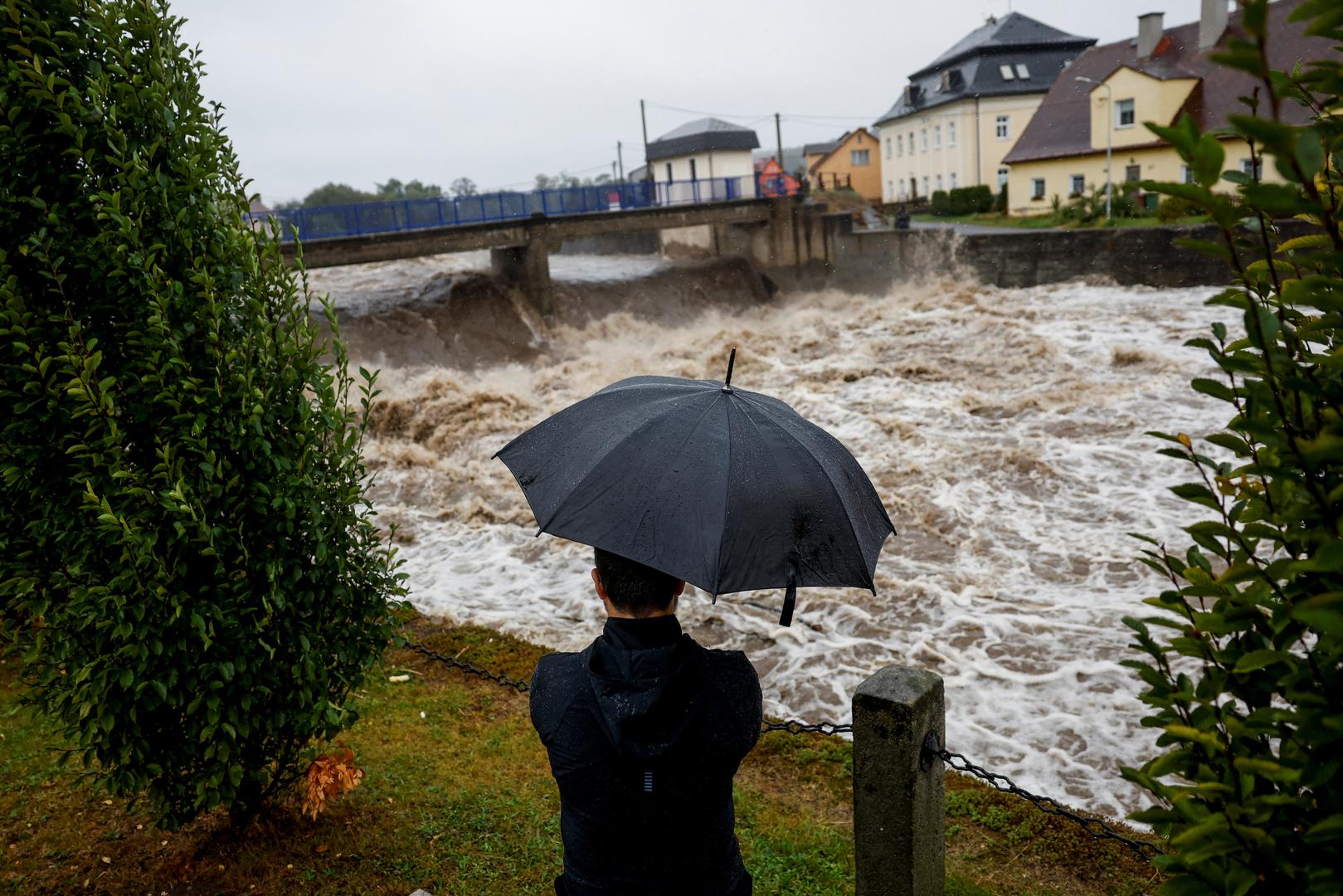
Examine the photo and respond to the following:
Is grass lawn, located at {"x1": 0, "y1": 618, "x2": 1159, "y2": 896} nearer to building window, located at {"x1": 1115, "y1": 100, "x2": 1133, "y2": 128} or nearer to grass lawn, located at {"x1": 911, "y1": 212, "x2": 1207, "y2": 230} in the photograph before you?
grass lawn, located at {"x1": 911, "y1": 212, "x2": 1207, "y2": 230}

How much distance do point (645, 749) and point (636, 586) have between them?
44 cm

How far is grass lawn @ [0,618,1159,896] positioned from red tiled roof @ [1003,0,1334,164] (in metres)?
28.6

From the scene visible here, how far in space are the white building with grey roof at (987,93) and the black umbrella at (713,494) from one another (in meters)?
54.7

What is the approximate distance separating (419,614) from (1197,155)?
10.2 meters

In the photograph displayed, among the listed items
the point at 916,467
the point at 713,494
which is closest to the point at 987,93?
the point at 916,467

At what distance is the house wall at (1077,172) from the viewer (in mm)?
36594

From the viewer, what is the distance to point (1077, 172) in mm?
40312

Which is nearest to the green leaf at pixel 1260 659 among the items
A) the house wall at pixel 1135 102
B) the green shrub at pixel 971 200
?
the house wall at pixel 1135 102

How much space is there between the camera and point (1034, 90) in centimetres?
5281

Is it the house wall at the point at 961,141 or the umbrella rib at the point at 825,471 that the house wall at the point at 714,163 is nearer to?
the house wall at the point at 961,141

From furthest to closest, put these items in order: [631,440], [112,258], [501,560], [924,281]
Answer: [924,281]
[501,560]
[112,258]
[631,440]

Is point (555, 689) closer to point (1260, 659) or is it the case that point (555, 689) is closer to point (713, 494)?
point (713, 494)

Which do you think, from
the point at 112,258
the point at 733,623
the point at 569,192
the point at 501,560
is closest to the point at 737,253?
the point at 569,192

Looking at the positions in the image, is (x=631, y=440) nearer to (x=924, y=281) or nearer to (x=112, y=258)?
(x=112, y=258)
